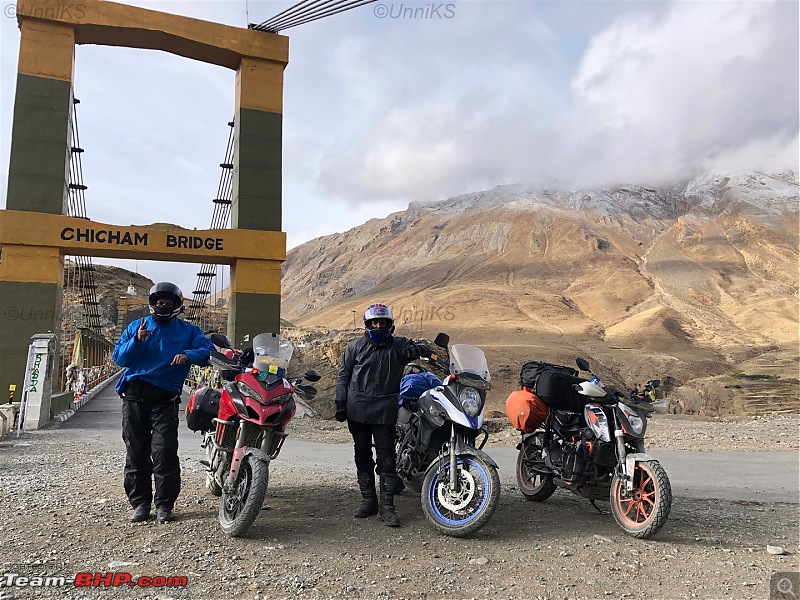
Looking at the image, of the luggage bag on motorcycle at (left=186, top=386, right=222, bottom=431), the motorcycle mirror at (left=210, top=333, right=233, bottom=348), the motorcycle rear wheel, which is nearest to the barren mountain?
the motorcycle rear wheel

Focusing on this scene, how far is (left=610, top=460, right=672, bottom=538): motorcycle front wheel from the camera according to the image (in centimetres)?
418

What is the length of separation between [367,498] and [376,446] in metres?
0.40

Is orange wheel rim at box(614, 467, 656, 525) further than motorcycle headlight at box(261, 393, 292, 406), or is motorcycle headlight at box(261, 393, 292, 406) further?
orange wheel rim at box(614, 467, 656, 525)

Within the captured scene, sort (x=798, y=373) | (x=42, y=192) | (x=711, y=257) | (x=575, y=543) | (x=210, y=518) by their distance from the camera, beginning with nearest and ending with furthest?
1. (x=575, y=543)
2. (x=210, y=518)
3. (x=42, y=192)
4. (x=798, y=373)
5. (x=711, y=257)

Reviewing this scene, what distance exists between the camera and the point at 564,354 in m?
39.7

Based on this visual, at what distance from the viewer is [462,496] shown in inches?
167

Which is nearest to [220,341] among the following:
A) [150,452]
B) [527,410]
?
[150,452]

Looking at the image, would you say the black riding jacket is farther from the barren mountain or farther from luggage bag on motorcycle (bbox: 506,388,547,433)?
the barren mountain

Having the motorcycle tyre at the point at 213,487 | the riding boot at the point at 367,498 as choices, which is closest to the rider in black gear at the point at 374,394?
the riding boot at the point at 367,498

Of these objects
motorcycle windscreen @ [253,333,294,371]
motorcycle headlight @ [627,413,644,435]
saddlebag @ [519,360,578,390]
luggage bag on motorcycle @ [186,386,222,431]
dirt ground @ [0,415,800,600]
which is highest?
motorcycle windscreen @ [253,333,294,371]

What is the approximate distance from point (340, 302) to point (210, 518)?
8498 centimetres

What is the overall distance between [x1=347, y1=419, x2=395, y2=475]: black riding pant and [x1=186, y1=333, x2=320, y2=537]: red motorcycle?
0.61m

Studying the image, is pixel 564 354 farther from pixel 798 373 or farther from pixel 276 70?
pixel 276 70

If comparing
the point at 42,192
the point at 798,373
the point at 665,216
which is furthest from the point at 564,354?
the point at 665,216
